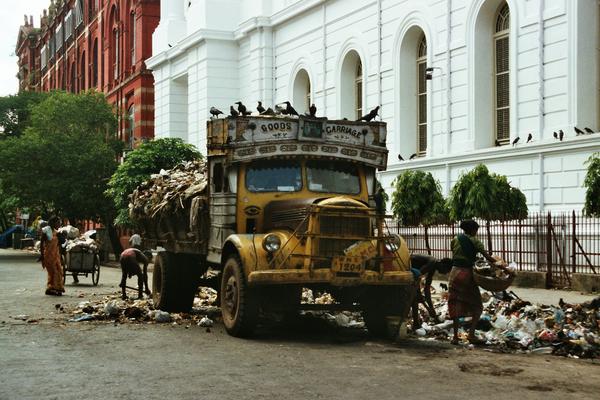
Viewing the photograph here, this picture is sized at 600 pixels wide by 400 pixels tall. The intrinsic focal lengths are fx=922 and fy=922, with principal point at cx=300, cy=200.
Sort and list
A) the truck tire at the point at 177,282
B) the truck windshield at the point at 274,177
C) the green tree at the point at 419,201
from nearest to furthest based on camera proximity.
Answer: the truck windshield at the point at 274,177
the truck tire at the point at 177,282
the green tree at the point at 419,201

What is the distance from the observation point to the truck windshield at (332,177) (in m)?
13.3

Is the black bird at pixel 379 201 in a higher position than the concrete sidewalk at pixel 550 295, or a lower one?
higher

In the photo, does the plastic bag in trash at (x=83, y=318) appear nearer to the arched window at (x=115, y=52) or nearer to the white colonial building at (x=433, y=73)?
the white colonial building at (x=433, y=73)

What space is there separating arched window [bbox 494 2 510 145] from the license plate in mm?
15220

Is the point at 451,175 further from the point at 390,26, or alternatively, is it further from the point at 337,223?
the point at 337,223

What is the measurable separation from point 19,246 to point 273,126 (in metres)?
62.1

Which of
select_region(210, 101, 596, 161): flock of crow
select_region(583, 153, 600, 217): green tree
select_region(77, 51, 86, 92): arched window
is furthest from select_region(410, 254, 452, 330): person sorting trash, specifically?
select_region(77, 51, 86, 92): arched window

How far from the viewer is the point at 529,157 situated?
23.8 metres

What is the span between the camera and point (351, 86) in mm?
34281

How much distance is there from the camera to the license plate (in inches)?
465

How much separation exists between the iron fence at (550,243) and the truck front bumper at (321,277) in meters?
8.93

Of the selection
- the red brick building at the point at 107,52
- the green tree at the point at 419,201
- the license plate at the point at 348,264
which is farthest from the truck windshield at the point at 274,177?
the red brick building at the point at 107,52

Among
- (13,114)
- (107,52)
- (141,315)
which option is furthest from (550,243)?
(13,114)

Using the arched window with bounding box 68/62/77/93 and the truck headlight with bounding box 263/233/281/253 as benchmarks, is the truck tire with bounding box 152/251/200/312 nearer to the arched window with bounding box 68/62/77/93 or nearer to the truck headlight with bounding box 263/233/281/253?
the truck headlight with bounding box 263/233/281/253
